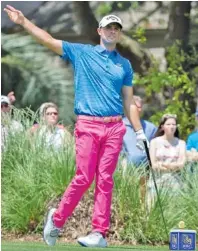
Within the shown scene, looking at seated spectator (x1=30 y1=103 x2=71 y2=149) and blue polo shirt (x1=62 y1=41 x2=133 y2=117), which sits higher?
blue polo shirt (x1=62 y1=41 x2=133 y2=117)

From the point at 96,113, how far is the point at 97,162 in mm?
462

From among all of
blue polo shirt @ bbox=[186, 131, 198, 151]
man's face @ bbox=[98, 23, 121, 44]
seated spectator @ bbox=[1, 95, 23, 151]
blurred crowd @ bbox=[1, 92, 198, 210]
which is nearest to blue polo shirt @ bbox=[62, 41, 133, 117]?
man's face @ bbox=[98, 23, 121, 44]

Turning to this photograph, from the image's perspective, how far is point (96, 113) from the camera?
9695 mm

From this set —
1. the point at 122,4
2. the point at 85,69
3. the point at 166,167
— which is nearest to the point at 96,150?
the point at 85,69

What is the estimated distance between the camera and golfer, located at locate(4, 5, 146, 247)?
9.70 metres

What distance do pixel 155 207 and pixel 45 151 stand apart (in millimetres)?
1540

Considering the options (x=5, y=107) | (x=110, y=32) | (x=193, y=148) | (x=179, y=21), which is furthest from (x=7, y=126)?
(x=179, y=21)

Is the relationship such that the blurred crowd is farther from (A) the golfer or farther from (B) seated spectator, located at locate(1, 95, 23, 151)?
(A) the golfer

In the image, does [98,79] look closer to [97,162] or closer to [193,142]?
[97,162]

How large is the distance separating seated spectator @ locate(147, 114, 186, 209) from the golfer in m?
2.72

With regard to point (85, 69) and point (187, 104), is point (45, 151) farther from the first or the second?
point (187, 104)

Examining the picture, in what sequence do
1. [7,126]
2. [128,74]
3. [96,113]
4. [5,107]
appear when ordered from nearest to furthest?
[96,113]
[128,74]
[7,126]
[5,107]

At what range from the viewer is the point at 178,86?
60.4 feet


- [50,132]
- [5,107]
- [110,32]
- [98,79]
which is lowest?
[50,132]
